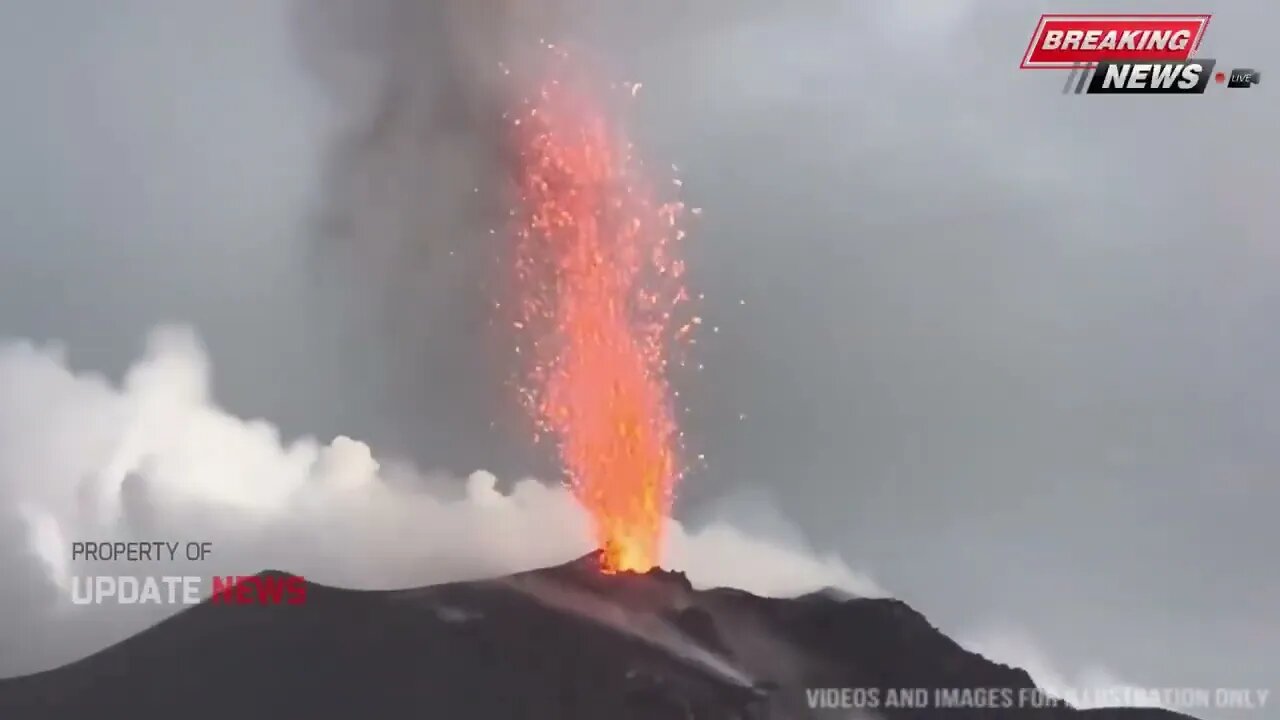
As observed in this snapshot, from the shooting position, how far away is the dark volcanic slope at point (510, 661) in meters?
11.8

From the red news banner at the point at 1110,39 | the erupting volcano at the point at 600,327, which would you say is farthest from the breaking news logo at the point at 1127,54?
the erupting volcano at the point at 600,327

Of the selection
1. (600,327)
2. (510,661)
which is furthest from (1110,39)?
(510,661)

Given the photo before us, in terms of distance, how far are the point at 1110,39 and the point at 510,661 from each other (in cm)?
957

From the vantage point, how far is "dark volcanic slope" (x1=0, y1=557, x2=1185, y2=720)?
11.8 meters

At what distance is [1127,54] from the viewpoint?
12.0 meters

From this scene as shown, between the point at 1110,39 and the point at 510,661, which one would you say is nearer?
the point at 1110,39

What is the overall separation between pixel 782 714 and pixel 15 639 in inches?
325

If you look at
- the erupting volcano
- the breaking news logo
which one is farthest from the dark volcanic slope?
the breaking news logo

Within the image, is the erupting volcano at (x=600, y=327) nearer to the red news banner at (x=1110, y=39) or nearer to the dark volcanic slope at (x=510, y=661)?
the dark volcanic slope at (x=510, y=661)

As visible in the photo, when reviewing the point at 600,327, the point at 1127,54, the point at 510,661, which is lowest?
the point at 510,661

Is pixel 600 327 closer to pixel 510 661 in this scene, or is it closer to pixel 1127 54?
pixel 510 661

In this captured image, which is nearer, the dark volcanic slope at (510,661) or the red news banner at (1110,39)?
the dark volcanic slope at (510,661)

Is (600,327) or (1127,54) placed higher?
(1127,54)

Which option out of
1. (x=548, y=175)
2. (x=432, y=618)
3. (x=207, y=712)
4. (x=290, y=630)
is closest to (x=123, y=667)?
(x=207, y=712)
